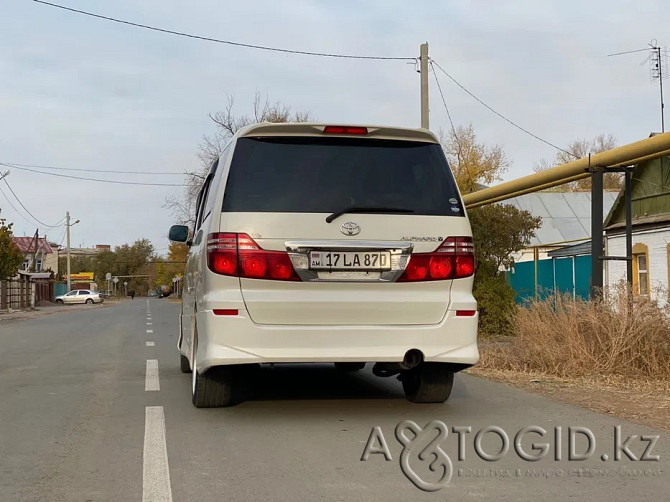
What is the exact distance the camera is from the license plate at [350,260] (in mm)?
5867

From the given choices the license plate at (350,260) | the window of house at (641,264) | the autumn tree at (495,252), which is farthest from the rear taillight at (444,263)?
the window of house at (641,264)

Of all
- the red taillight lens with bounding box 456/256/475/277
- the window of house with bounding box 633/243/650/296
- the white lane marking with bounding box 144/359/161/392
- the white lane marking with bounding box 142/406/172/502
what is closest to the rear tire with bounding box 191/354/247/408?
the white lane marking with bounding box 142/406/172/502

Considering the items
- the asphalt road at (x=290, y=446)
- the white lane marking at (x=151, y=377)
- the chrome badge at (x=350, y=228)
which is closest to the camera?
the asphalt road at (x=290, y=446)

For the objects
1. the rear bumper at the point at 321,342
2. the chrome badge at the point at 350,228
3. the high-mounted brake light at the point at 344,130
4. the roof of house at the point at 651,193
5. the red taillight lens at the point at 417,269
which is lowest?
the rear bumper at the point at 321,342

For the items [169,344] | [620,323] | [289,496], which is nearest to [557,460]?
[289,496]

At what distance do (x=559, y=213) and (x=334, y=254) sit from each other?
125 feet

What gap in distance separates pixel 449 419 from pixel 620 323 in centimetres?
319

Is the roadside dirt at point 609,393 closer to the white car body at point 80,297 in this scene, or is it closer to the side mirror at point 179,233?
the side mirror at point 179,233

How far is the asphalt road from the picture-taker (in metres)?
4.36

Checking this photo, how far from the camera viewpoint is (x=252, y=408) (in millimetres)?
6816

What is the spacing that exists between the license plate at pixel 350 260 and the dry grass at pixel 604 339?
12.1 ft

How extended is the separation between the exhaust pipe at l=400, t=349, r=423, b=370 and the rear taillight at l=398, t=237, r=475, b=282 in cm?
52

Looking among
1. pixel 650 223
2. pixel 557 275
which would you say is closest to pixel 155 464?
pixel 650 223

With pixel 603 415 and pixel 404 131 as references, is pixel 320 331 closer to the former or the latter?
pixel 404 131
